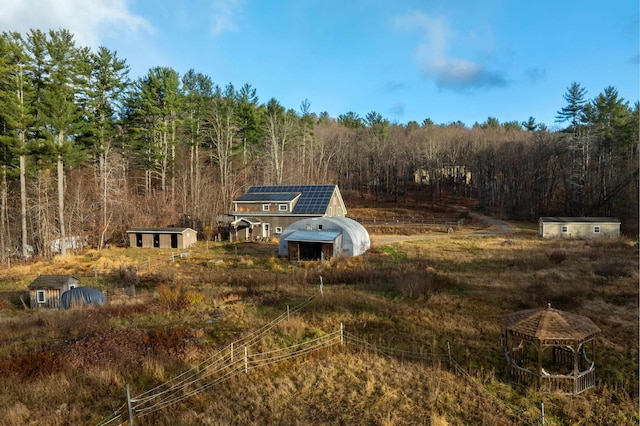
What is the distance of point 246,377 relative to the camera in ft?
36.7

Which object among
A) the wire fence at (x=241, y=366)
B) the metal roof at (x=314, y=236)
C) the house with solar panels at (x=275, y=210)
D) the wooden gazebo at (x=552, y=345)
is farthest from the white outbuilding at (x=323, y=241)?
the wooden gazebo at (x=552, y=345)

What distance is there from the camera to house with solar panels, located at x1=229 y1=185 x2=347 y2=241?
42.0m

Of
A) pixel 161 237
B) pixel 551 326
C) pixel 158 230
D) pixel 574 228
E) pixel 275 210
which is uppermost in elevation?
pixel 275 210

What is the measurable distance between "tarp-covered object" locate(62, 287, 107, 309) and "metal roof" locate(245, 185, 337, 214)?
2500 cm

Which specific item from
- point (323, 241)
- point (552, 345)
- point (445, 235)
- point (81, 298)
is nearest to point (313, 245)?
point (323, 241)

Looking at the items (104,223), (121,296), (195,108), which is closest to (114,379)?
(121,296)

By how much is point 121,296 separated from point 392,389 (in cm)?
1662

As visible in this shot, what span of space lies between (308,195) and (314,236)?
1412 cm

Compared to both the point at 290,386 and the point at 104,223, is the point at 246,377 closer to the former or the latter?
the point at 290,386

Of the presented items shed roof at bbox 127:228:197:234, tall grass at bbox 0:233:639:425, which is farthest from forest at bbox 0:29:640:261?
tall grass at bbox 0:233:639:425

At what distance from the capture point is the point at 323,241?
2942cm

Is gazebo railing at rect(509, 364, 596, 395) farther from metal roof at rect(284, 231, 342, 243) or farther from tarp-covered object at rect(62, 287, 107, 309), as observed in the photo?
metal roof at rect(284, 231, 342, 243)

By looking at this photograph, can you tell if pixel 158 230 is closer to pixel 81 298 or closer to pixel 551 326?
pixel 81 298

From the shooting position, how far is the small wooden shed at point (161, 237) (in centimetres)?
3809
